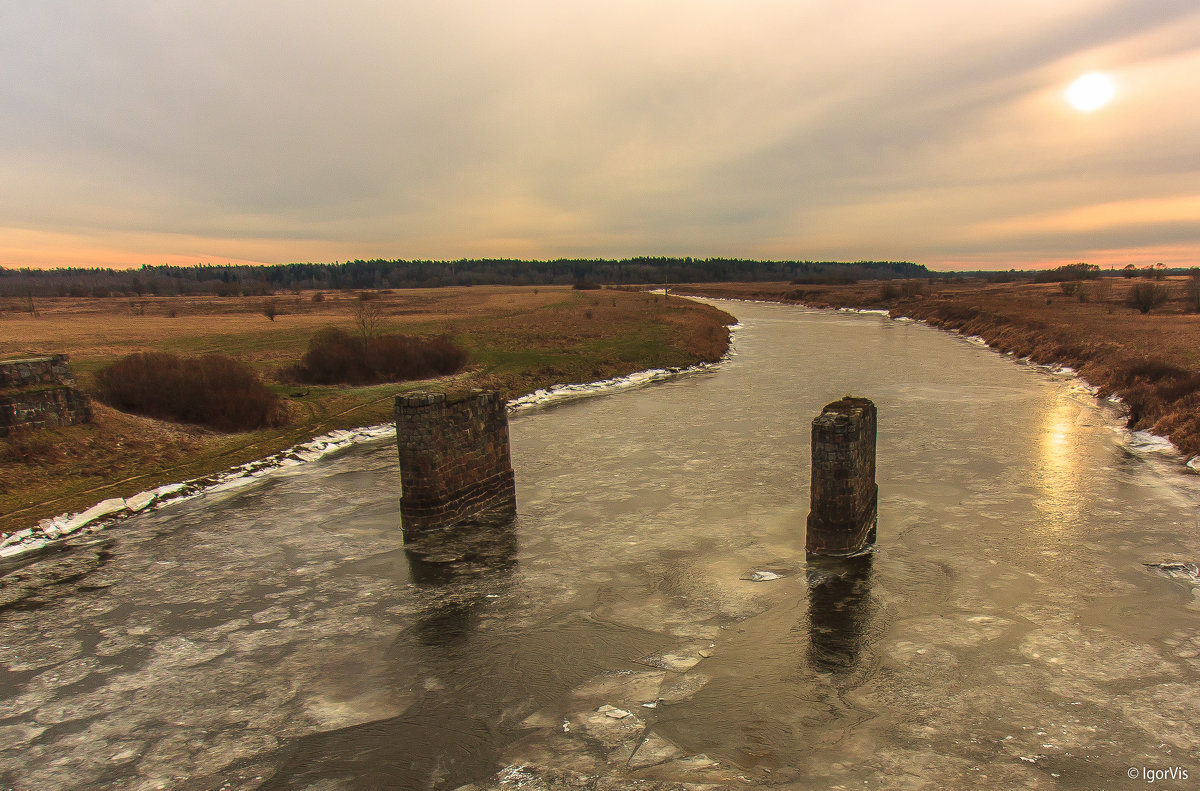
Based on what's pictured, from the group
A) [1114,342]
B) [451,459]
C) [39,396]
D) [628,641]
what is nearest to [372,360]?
[39,396]

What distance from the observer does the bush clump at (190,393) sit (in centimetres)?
2058

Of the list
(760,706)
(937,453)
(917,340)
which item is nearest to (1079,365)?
(917,340)

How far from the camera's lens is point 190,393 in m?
21.1

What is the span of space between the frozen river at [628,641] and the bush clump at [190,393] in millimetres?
6084

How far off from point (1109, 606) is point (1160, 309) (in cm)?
6283

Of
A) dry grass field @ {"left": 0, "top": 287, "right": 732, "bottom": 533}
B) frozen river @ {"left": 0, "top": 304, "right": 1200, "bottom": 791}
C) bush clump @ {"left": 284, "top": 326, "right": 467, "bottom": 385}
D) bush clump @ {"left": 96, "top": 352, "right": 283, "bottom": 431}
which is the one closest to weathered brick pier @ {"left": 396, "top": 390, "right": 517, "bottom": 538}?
frozen river @ {"left": 0, "top": 304, "right": 1200, "bottom": 791}

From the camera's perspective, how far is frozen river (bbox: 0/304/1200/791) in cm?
667

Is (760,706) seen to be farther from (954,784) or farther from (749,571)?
(749,571)

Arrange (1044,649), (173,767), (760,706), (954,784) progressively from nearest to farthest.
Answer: (954,784) < (173,767) < (760,706) < (1044,649)

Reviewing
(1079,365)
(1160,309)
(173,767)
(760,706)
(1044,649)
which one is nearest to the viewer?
(173,767)

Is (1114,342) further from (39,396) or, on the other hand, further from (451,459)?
(39,396)

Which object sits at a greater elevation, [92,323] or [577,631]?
[92,323]

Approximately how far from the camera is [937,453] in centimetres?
1816

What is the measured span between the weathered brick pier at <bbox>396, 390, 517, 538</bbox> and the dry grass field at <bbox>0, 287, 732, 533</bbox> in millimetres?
7679
